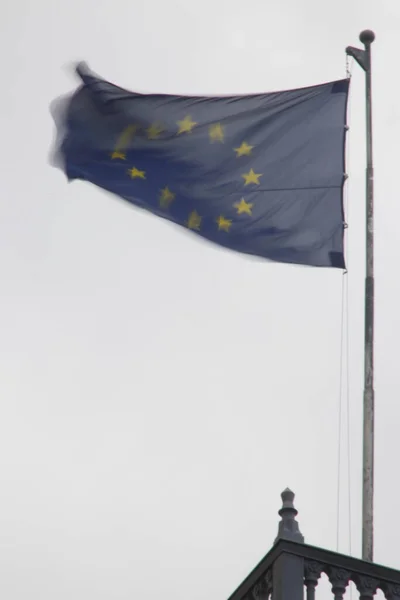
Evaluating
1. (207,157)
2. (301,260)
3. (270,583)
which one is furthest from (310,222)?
(270,583)

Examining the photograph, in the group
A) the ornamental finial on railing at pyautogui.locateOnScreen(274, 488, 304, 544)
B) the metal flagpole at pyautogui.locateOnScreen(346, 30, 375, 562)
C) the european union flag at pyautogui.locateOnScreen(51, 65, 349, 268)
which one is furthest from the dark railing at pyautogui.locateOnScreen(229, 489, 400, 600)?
the european union flag at pyautogui.locateOnScreen(51, 65, 349, 268)

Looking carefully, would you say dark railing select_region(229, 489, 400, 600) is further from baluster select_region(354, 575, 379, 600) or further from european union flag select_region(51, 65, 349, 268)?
european union flag select_region(51, 65, 349, 268)

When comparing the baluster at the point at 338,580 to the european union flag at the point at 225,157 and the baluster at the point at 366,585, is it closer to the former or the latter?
the baluster at the point at 366,585

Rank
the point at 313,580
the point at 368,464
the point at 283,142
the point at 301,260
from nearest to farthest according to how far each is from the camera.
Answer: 1. the point at 313,580
2. the point at 368,464
3. the point at 301,260
4. the point at 283,142

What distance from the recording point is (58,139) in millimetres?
26797

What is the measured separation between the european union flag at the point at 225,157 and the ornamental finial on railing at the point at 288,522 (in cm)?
711

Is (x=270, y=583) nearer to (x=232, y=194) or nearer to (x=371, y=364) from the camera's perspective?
(x=371, y=364)

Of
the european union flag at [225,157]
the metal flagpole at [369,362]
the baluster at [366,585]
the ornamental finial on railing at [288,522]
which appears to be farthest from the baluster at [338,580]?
the european union flag at [225,157]

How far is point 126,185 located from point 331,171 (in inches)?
142

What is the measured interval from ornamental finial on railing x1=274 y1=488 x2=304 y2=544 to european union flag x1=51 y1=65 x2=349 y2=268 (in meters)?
7.11

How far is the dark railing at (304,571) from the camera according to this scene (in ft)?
57.6

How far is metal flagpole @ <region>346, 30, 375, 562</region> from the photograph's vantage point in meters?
20.8

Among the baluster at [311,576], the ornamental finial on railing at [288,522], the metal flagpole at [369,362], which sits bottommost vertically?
the baluster at [311,576]

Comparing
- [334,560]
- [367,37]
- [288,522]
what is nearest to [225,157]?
[367,37]
